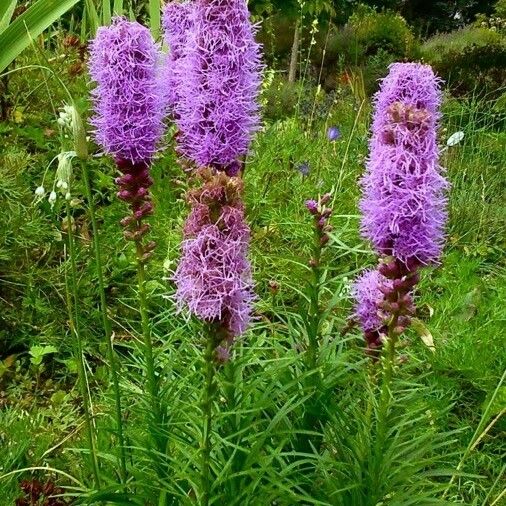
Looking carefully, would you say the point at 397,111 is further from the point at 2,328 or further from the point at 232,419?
the point at 2,328

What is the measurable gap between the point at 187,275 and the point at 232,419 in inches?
20.3

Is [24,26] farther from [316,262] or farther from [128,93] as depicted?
[316,262]

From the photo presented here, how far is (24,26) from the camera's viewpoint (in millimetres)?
2943

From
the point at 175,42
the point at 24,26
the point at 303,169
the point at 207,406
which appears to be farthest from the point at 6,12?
the point at 207,406

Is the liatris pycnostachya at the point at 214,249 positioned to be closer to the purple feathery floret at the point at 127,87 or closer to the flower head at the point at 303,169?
the purple feathery floret at the point at 127,87

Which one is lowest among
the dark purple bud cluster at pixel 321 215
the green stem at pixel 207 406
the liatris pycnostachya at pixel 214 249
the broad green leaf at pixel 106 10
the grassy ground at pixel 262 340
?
the grassy ground at pixel 262 340

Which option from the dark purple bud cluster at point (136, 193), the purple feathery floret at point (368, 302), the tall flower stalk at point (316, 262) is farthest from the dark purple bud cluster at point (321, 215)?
the dark purple bud cluster at point (136, 193)

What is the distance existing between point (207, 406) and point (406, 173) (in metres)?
0.56

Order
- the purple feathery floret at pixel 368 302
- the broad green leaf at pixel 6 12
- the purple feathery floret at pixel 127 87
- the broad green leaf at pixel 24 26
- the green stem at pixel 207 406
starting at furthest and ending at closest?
1. the broad green leaf at pixel 6 12
2. the broad green leaf at pixel 24 26
3. the purple feathery floret at pixel 368 302
4. the purple feathery floret at pixel 127 87
5. the green stem at pixel 207 406

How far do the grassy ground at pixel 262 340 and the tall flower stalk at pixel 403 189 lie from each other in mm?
257

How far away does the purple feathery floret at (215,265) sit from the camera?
1.20m

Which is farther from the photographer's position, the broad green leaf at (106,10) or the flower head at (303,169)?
the flower head at (303,169)

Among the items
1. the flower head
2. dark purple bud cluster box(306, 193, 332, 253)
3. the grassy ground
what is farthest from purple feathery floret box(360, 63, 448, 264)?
the flower head

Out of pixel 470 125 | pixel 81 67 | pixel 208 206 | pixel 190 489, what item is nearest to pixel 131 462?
pixel 190 489
